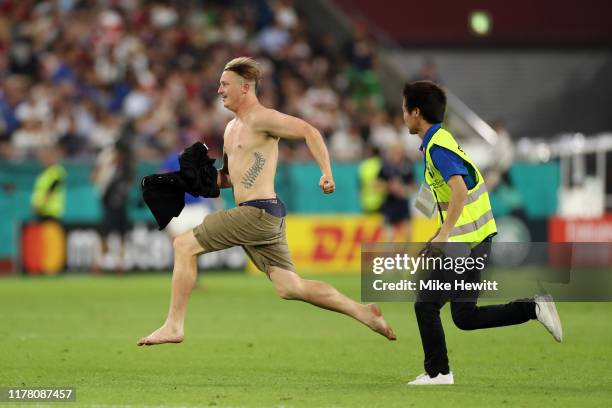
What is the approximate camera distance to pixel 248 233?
9969 mm

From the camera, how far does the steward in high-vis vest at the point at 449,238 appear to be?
9.18m

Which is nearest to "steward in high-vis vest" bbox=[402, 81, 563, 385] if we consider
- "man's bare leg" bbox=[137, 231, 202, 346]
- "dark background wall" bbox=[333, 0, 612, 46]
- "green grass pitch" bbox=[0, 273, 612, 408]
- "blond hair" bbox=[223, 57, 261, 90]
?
"green grass pitch" bbox=[0, 273, 612, 408]

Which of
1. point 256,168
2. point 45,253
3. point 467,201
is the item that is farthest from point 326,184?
point 45,253

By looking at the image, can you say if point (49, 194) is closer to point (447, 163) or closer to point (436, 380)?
point (436, 380)

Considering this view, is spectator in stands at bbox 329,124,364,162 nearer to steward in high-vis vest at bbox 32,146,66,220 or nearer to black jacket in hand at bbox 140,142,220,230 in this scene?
steward in high-vis vest at bbox 32,146,66,220

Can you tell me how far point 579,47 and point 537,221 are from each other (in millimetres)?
10048

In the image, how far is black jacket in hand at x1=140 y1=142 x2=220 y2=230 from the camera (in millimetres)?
10281

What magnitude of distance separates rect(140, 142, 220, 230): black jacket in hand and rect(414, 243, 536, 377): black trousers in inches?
79.7

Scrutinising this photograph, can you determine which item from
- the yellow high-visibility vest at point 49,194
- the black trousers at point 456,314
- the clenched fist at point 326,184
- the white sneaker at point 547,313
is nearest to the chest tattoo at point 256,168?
the clenched fist at point 326,184

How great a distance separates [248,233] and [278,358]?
184 cm

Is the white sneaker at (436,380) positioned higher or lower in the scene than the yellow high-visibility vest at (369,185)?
lower

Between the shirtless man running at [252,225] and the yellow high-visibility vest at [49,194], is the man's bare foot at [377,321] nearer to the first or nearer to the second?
the shirtless man running at [252,225]

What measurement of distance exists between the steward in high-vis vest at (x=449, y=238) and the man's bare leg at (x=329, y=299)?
1.91 feet

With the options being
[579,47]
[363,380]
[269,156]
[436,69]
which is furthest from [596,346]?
[579,47]
